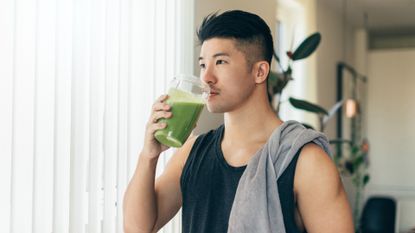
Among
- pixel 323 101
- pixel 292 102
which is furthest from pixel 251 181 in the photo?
pixel 323 101

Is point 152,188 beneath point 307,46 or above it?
beneath

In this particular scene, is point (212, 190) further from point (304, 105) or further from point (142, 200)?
point (304, 105)

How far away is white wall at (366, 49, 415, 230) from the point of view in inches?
250

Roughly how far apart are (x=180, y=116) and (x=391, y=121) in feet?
18.5

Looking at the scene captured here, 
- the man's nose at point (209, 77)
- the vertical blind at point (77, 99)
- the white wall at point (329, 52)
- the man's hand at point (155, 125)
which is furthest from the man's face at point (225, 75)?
the white wall at point (329, 52)

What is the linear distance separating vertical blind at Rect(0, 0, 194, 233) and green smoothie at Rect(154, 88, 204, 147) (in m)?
0.34

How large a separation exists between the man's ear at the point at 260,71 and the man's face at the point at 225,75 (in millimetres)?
17

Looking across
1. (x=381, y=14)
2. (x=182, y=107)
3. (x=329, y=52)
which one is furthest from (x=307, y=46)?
(x=381, y=14)

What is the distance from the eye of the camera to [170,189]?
4.98 feet

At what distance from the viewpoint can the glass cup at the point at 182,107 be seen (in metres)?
1.24

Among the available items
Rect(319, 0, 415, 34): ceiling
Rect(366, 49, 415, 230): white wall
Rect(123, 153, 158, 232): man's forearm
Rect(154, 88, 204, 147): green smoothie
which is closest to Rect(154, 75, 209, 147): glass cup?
Rect(154, 88, 204, 147): green smoothie

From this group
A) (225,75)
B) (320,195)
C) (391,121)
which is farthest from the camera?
(391,121)

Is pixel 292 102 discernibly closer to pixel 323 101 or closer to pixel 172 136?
pixel 172 136

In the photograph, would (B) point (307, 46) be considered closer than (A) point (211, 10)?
No
